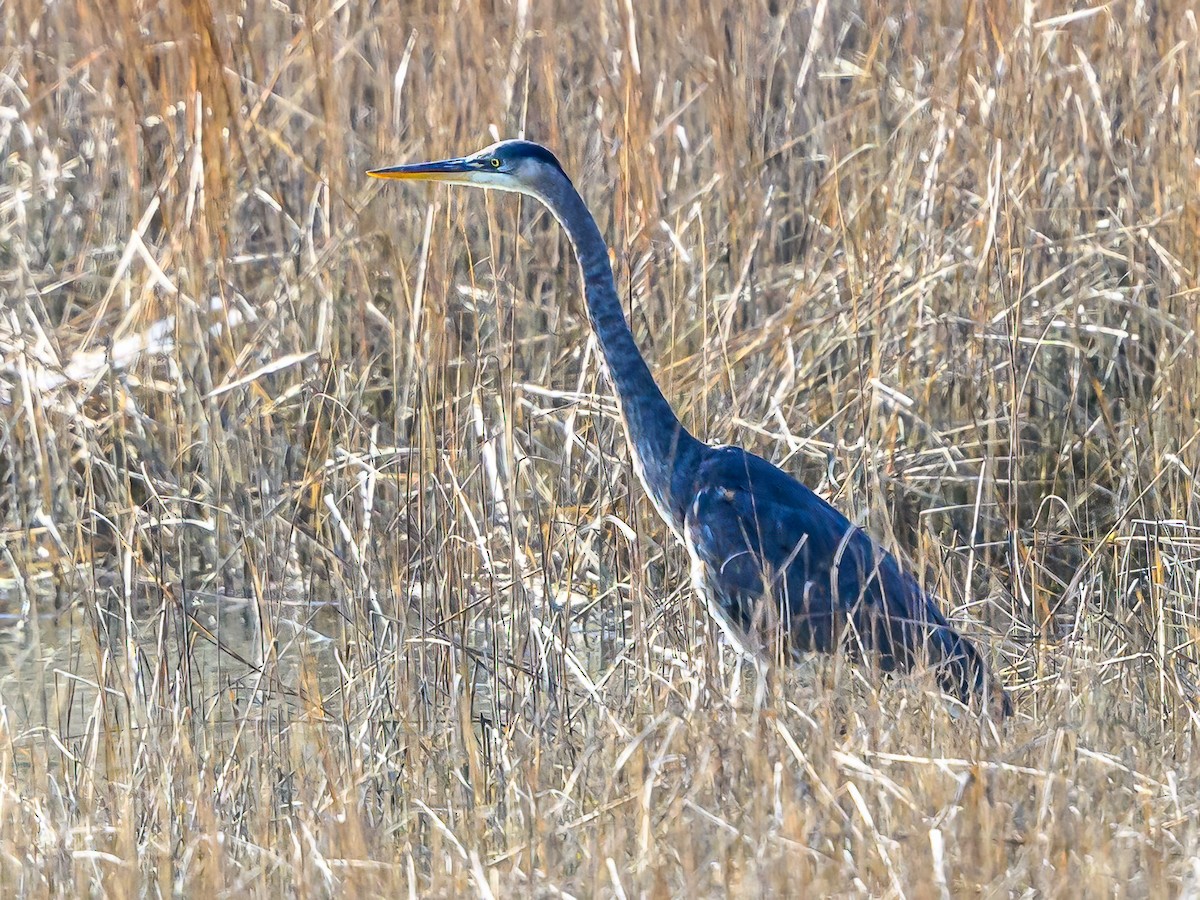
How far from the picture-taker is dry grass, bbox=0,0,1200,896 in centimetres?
333

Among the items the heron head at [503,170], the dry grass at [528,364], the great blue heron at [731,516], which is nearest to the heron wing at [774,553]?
the great blue heron at [731,516]

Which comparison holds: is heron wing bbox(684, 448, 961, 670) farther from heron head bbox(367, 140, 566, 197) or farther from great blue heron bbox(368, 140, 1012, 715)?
heron head bbox(367, 140, 566, 197)

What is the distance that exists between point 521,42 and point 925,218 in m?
1.19

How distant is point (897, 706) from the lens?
3.11 m

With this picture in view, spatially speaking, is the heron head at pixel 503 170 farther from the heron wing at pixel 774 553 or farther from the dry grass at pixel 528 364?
the heron wing at pixel 774 553

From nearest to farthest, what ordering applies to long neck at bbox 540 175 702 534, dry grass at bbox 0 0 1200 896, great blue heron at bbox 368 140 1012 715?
dry grass at bbox 0 0 1200 896, great blue heron at bbox 368 140 1012 715, long neck at bbox 540 175 702 534

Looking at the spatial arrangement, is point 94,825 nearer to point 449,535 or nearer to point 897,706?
point 449,535

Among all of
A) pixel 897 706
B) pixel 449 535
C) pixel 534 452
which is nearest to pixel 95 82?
pixel 534 452

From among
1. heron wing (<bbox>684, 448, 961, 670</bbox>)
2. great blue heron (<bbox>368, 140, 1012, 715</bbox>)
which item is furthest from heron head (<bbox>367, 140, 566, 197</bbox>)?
heron wing (<bbox>684, 448, 961, 670</bbox>)

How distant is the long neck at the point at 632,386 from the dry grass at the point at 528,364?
0.14 meters

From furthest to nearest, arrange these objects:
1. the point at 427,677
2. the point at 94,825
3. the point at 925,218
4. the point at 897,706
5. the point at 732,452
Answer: the point at 925,218 < the point at 732,452 < the point at 427,677 < the point at 897,706 < the point at 94,825

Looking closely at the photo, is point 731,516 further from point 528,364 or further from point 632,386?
point 528,364

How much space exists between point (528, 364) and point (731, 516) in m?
1.17

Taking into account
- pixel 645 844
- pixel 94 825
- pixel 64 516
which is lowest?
pixel 64 516
